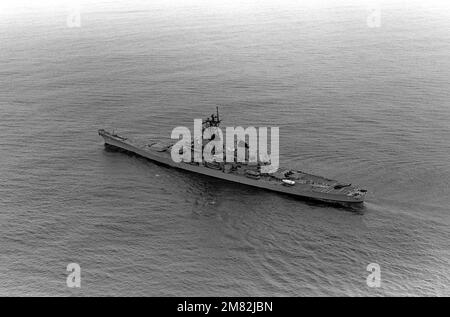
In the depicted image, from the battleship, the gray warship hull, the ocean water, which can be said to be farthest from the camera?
the battleship

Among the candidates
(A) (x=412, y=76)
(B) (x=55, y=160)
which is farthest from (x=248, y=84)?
(B) (x=55, y=160)

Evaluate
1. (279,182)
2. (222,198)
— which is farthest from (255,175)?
(222,198)

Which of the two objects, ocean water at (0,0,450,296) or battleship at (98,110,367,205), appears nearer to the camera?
ocean water at (0,0,450,296)

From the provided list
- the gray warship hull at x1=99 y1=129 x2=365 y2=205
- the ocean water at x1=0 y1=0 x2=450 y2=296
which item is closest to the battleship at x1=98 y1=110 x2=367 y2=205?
the gray warship hull at x1=99 y1=129 x2=365 y2=205

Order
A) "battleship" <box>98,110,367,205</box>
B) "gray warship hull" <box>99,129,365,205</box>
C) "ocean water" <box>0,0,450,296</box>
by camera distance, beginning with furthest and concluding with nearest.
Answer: "battleship" <box>98,110,367,205</box> → "gray warship hull" <box>99,129,365,205</box> → "ocean water" <box>0,0,450,296</box>

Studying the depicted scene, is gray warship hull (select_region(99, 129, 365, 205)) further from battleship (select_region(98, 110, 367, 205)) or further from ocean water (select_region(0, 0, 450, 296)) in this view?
ocean water (select_region(0, 0, 450, 296))

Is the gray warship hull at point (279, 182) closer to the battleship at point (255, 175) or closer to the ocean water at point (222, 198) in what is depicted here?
the battleship at point (255, 175)

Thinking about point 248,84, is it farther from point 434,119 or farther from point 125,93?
point 434,119
